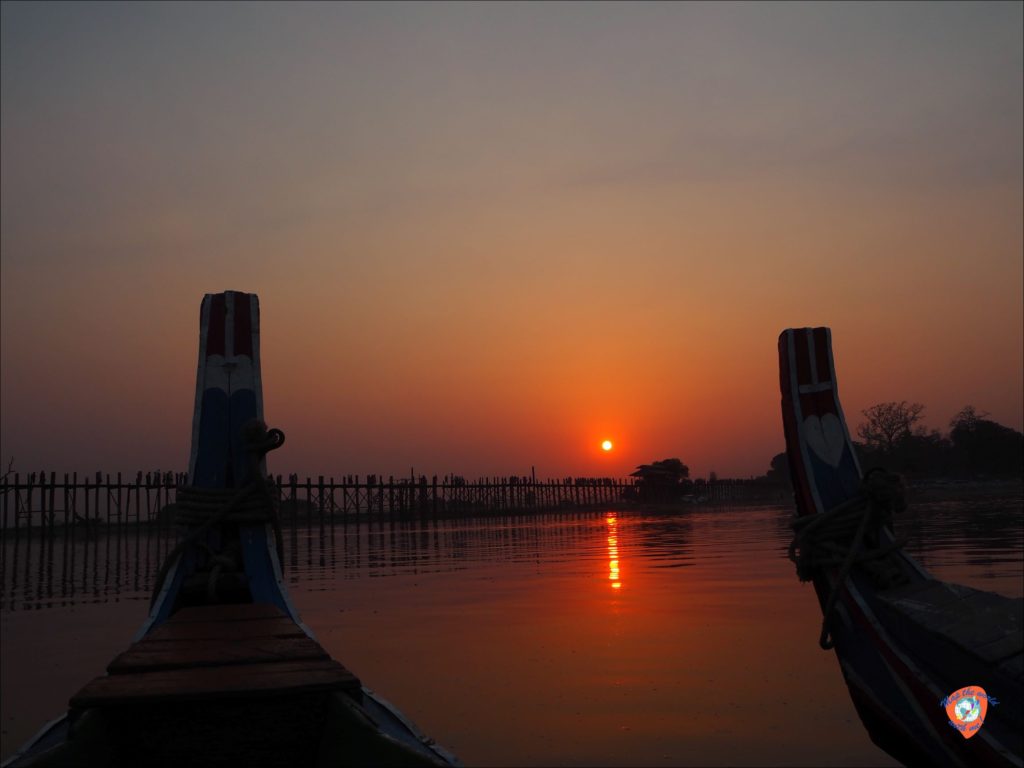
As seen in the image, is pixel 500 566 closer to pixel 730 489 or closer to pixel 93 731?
pixel 93 731

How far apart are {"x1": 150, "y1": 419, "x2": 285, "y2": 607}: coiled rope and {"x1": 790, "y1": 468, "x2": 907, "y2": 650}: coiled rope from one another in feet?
9.15

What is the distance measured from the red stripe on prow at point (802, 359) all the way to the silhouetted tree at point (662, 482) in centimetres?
11190

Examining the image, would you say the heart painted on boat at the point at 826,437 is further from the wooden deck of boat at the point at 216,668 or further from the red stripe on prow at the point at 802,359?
the wooden deck of boat at the point at 216,668

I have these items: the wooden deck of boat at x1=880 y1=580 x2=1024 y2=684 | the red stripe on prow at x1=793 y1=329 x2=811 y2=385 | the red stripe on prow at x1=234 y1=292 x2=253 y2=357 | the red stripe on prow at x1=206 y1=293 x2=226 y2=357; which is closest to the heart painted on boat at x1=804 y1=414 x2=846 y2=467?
the red stripe on prow at x1=793 y1=329 x2=811 y2=385

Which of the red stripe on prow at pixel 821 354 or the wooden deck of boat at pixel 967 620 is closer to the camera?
the wooden deck of boat at pixel 967 620

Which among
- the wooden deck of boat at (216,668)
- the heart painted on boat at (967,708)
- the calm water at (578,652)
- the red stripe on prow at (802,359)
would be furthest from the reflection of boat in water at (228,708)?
the red stripe on prow at (802,359)

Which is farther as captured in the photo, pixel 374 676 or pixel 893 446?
pixel 893 446

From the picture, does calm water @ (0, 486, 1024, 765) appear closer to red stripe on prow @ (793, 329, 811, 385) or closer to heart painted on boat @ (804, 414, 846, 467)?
heart painted on boat @ (804, 414, 846, 467)

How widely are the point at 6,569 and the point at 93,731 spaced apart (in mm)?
A: 30775

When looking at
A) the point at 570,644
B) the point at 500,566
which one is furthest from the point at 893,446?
the point at 570,644

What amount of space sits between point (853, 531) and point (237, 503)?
322 cm

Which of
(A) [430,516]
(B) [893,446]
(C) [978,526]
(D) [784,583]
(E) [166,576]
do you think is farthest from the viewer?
(B) [893,446]

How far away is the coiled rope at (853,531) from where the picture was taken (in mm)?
4461

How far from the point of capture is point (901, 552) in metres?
4.63
